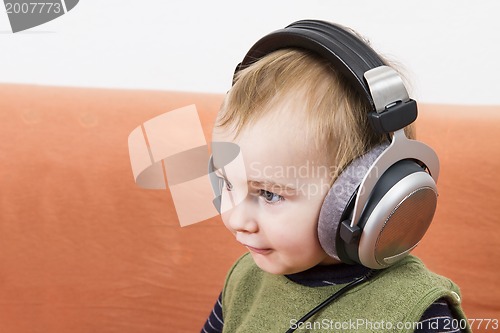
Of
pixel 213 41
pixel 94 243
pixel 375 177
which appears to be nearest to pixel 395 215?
pixel 375 177

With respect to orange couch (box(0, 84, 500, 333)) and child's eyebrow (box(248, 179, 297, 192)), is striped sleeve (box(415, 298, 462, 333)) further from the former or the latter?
orange couch (box(0, 84, 500, 333))

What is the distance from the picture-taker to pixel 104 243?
1.18 m

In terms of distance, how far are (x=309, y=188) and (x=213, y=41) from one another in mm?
814

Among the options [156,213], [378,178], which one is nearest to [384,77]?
[378,178]

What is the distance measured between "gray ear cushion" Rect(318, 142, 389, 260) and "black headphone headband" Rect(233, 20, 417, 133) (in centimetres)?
4

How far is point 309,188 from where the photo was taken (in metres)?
0.68

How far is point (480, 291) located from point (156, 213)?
0.58 metres

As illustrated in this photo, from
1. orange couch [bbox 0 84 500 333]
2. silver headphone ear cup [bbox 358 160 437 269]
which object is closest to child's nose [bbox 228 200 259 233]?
silver headphone ear cup [bbox 358 160 437 269]

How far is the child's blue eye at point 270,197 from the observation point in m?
0.70

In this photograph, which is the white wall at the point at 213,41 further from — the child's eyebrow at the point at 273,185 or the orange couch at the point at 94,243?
the child's eyebrow at the point at 273,185

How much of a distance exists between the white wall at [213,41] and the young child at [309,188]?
69 centimetres

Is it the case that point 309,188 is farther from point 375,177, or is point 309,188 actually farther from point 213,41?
point 213,41

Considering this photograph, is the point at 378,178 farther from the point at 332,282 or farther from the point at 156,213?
the point at 156,213

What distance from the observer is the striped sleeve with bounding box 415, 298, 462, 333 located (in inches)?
28.0
